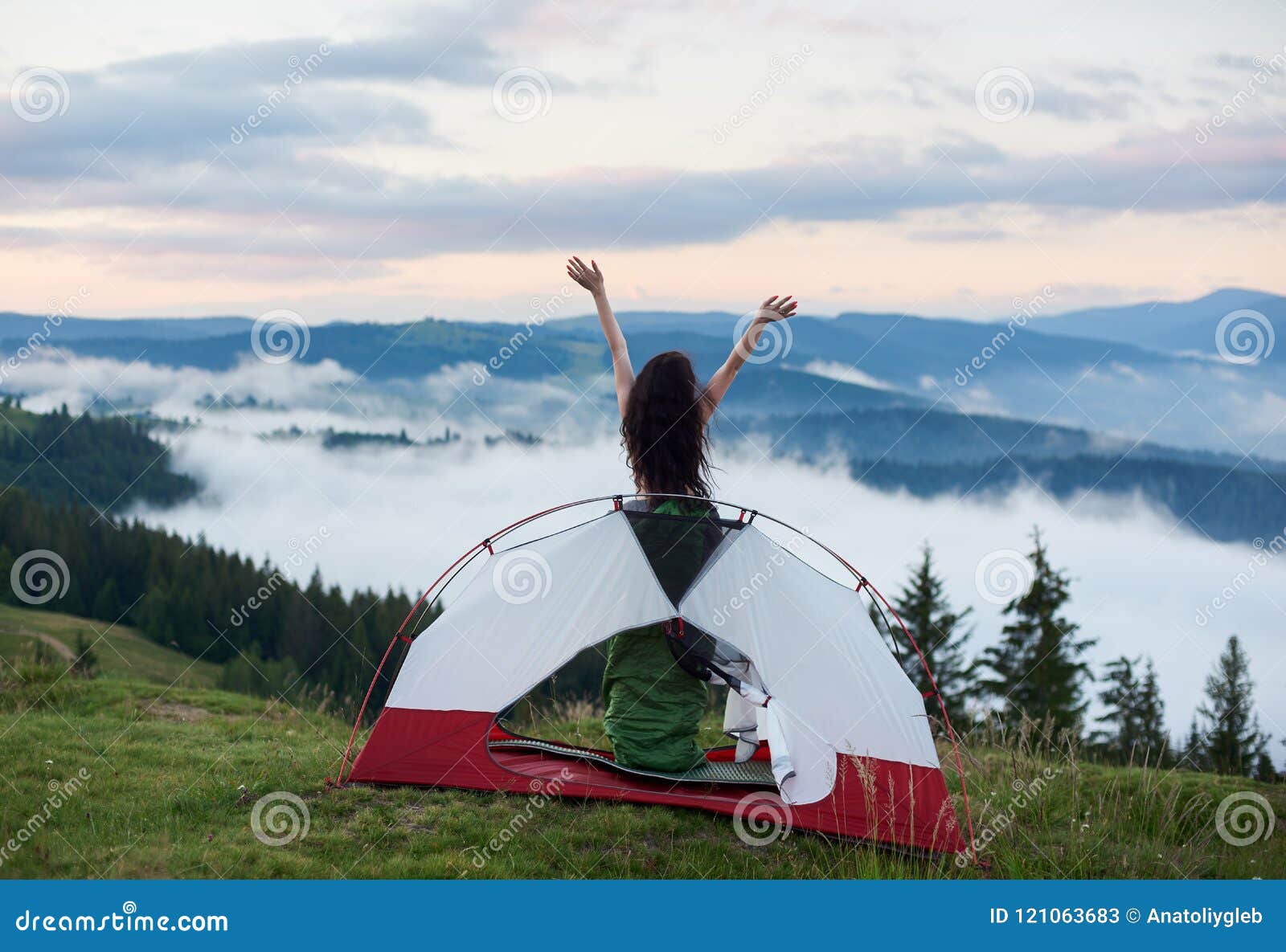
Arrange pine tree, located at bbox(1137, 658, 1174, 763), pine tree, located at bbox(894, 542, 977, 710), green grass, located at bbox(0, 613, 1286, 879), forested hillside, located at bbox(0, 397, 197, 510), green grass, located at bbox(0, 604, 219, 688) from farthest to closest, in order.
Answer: forested hillside, located at bbox(0, 397, 197, 510), pine tree, located at bbox(894, 542, 977, 710), green grass, located at bbox(0, 604, 219, 688), pine tree, located at bbox(1137, 658, 1174, 763), green grass, located at bbox(0, 613, 1286, 879)

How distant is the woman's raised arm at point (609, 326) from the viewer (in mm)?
6367

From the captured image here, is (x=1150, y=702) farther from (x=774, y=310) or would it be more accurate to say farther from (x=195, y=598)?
(x=195, y=598)

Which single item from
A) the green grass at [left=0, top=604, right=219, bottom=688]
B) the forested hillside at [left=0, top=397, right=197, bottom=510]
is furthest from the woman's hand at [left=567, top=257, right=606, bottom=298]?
the forested hillside at [left=0, top=397, right=197, bottom=510]

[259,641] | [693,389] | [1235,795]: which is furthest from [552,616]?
[259,641]

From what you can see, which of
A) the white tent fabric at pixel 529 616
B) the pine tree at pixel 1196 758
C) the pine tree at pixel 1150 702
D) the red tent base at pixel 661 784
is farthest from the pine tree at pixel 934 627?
the white tent fabric at pixel 529 616

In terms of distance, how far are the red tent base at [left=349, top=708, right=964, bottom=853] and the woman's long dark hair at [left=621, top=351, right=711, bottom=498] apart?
1803mm

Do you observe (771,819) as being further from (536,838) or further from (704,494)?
(704,494)

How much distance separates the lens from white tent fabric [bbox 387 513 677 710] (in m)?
6.24

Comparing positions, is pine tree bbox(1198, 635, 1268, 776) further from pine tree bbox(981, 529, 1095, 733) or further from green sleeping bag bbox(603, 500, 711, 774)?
green sleeping bag bbox(603, 500, 711, 774)

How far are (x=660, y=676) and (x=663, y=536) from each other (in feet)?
2.79

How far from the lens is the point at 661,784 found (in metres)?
6.32

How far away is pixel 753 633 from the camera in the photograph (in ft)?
20.4

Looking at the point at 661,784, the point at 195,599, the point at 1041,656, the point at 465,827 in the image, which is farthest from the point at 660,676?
the point at 195,599

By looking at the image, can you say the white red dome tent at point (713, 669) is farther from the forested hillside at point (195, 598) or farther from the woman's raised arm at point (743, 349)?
the forested hillside at point (195, 598)
